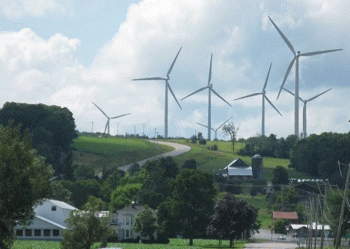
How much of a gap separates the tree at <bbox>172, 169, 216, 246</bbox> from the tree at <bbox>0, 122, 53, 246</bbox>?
221 feet

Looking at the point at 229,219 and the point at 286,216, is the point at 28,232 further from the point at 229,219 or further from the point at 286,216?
the point at 286,216

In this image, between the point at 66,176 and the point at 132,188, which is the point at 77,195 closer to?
the point at 132,188

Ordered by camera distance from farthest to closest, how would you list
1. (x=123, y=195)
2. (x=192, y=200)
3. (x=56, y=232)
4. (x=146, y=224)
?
(x=123, y=195) → (x=146, y=224) → (x=192, y=200) → (x=56, y=232)

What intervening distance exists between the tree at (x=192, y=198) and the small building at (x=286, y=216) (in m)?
38.0

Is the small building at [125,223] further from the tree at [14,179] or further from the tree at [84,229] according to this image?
the tree at [14,179]

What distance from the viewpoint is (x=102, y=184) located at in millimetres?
189750

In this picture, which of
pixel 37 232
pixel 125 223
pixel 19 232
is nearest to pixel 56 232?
pixel 37 232

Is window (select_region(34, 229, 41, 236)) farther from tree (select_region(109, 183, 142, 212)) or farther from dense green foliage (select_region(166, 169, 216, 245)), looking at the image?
tree (select_region(109, 183, 142, 212))

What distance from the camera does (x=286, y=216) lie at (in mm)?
161875

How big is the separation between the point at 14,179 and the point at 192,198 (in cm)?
7223

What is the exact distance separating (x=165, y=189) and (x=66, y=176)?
31.1 meters

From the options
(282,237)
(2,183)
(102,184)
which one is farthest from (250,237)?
(2,183)

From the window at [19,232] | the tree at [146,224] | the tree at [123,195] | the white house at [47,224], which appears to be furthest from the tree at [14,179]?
the tree at [123,195]

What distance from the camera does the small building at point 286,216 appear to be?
16112 centimetres
